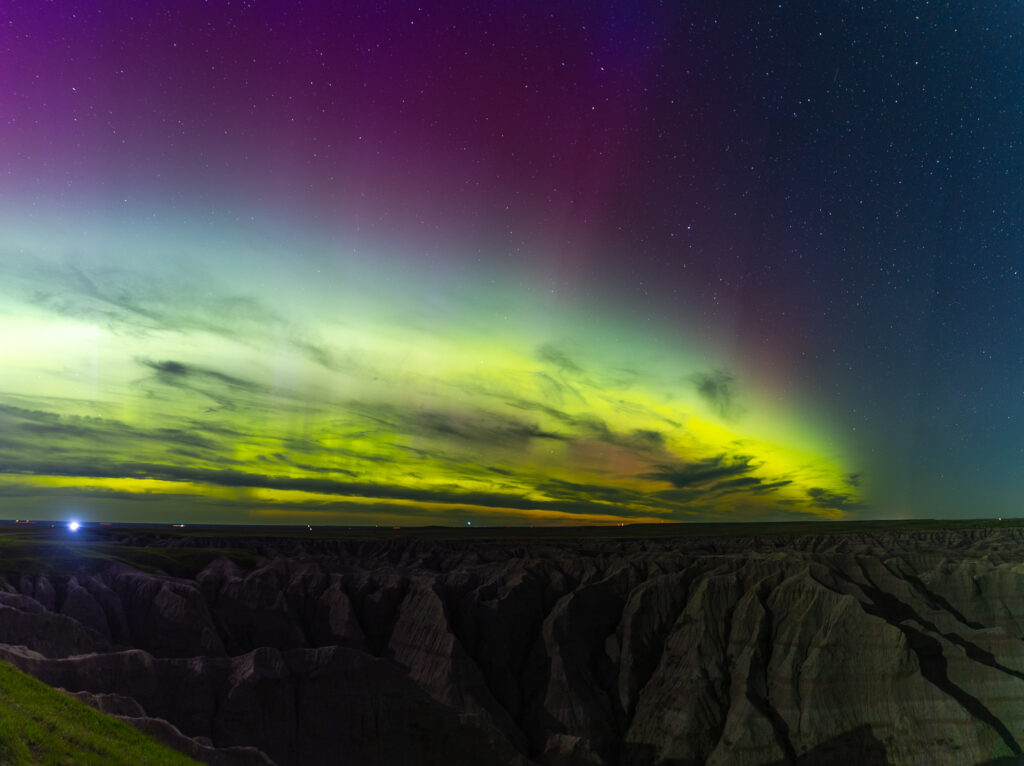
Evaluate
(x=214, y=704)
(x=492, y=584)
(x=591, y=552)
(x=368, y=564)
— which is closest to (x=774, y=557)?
(x=492, y=584)

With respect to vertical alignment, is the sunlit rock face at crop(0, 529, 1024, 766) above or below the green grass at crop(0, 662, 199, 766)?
below

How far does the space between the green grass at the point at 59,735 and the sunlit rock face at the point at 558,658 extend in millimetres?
5516

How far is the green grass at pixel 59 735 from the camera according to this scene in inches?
623

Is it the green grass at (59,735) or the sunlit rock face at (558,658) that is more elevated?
the green grass at (59,735)

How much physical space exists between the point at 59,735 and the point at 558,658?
45987mm

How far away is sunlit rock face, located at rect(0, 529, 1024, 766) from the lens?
4128cm

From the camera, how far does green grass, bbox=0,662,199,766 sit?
52.0ft

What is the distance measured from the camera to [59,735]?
17625mm

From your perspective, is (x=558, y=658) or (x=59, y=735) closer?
(x=59, y=735)

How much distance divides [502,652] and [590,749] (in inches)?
558

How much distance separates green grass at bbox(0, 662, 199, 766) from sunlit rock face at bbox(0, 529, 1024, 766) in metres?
5.52

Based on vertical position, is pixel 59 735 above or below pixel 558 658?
above

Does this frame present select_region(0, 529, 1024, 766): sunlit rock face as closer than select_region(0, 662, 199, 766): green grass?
No

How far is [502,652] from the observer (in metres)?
61.5
